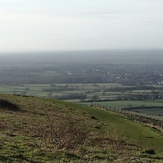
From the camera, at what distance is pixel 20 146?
11.2 metres

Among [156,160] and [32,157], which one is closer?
[32,157]

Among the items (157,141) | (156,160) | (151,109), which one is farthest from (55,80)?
(156,160)

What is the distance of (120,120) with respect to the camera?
1118 inches

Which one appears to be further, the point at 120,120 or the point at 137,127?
the point at 120,120

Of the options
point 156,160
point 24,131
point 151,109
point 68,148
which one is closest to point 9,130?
point 24,131

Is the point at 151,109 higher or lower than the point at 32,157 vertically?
lower

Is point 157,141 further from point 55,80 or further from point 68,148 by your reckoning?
point 55,80

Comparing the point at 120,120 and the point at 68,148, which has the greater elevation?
the point at 68,148

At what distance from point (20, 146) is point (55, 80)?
11712cm

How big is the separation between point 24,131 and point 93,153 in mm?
5044

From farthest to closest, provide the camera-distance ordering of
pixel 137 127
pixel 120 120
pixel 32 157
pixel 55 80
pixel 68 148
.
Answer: pixel 55 80, pixel 120 120, pixel 137 127, pixel 68 148, pixel 32 157

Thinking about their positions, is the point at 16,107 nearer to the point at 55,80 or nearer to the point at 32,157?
the point at 32,157

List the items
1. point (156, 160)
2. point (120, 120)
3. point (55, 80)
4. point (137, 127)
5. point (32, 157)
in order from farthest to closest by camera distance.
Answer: point (55, 80)
point (120, 120)
point (137, 127)
point (156, 160)
point (32, 157)

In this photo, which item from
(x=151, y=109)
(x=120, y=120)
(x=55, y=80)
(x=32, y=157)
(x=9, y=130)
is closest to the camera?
(x=32, y=157)
